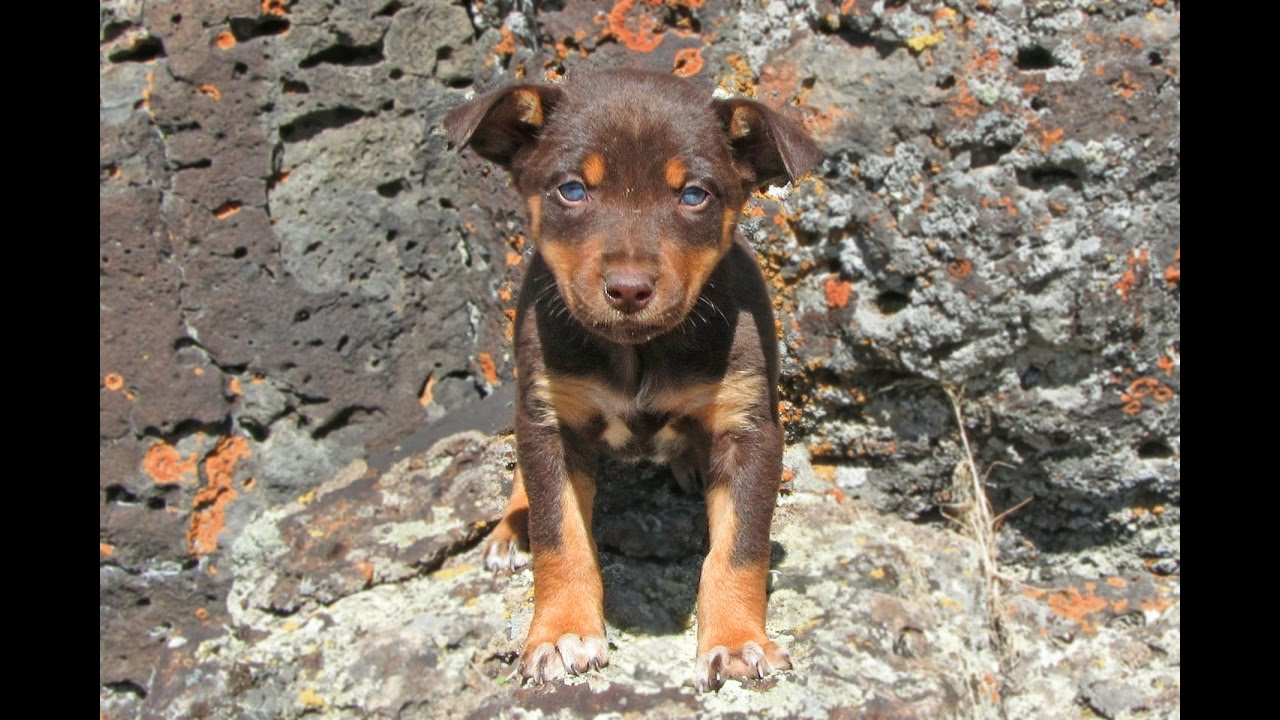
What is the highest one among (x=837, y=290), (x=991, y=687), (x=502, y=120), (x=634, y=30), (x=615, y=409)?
(x=634, y=30)

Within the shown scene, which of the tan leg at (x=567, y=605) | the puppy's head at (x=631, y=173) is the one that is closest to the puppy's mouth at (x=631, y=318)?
the puppy's head at (x=631, y=173)

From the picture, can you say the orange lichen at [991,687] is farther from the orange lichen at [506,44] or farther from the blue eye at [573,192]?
the orange lichen at [506,44]

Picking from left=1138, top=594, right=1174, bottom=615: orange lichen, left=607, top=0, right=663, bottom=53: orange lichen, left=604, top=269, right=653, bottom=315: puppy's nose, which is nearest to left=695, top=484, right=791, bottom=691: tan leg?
left=604, top=269, right=653, bottom=315: puppy's nose

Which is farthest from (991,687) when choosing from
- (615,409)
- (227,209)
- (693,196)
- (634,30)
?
(227,209)

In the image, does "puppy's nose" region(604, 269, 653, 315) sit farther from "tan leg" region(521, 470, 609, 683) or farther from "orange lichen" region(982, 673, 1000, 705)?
"orange lichen" region(982, 673, 1000, 705)

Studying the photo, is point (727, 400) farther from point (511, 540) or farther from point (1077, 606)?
point (1077, 606)
